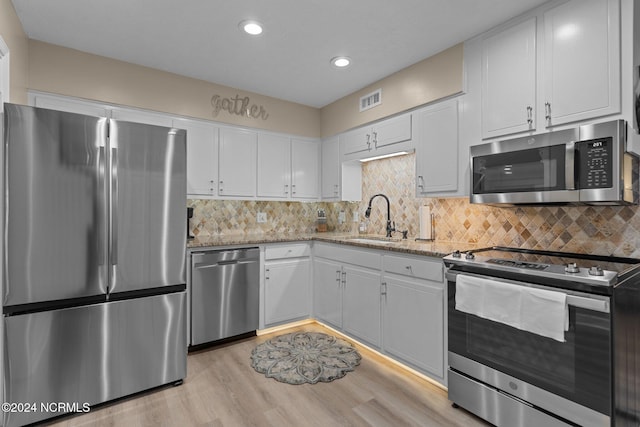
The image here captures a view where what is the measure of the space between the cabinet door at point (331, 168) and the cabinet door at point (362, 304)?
116 centimetres

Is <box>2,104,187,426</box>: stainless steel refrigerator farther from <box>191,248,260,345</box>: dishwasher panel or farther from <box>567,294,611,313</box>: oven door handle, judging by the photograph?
<box>567,294,611,313</box>: oven door handle

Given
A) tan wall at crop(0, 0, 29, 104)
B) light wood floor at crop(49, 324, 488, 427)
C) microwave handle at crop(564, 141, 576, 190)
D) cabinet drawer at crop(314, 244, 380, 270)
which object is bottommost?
light wood floor at crop(49, 324, 488, 427)

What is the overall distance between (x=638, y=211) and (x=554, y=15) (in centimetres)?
126

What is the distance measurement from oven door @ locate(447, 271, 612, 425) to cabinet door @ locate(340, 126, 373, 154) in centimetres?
198

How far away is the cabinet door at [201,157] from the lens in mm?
3277

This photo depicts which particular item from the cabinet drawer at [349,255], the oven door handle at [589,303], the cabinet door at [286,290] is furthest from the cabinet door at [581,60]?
the cabinet door at [286,290]

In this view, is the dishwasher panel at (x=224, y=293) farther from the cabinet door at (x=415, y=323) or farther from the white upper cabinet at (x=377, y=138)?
→ the white upper cabinet at (x=377, y=138)

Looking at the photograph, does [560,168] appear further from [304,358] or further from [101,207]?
[101,207]

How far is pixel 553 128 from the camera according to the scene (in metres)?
2.03

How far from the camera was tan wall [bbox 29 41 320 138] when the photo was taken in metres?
2.65

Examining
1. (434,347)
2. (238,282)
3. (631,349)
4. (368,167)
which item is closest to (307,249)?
(238,282)

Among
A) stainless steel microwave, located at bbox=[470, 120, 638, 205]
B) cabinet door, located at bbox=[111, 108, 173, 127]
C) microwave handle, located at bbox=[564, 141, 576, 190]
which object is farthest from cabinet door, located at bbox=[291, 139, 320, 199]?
microwave handle, located at bbox=[564, 141, 576, 190]

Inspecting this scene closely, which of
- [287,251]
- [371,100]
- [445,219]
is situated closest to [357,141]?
[371,100]

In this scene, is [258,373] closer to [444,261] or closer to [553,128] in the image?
[444,261]
